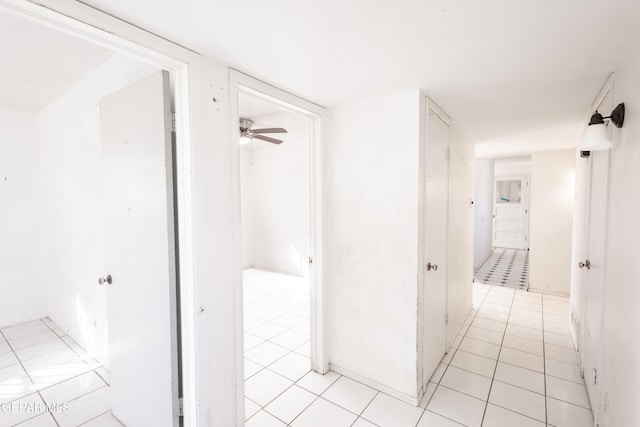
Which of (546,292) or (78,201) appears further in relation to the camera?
(546,292)

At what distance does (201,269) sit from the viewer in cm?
147

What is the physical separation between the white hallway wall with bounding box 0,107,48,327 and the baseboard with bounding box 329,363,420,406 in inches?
144

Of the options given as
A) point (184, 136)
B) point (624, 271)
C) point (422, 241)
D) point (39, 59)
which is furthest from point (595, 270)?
point (39, 59)

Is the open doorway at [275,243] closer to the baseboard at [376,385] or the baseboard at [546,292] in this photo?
the baseboard at [376,385]

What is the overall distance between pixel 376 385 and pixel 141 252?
6.37 ft

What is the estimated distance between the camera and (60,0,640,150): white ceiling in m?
1.09

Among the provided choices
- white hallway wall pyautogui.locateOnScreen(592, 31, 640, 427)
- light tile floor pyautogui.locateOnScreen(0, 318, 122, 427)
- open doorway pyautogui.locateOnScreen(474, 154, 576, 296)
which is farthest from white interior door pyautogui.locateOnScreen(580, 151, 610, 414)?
light tile floor pyautogui.locateOnScreen(0, 318, 122, 427)

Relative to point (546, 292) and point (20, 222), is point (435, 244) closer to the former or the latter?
point (546, 292)

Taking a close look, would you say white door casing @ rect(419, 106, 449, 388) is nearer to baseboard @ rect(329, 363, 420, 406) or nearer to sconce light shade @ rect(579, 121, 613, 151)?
baseboard @ rect(329, 363, 420, 406)

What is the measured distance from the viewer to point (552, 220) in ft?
14.3

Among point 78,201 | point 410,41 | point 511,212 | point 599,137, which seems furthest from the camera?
point 511,212

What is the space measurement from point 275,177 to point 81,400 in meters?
4.18

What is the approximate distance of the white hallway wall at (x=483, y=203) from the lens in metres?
6.56

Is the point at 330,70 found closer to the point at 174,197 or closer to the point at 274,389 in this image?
the point at 174,197
